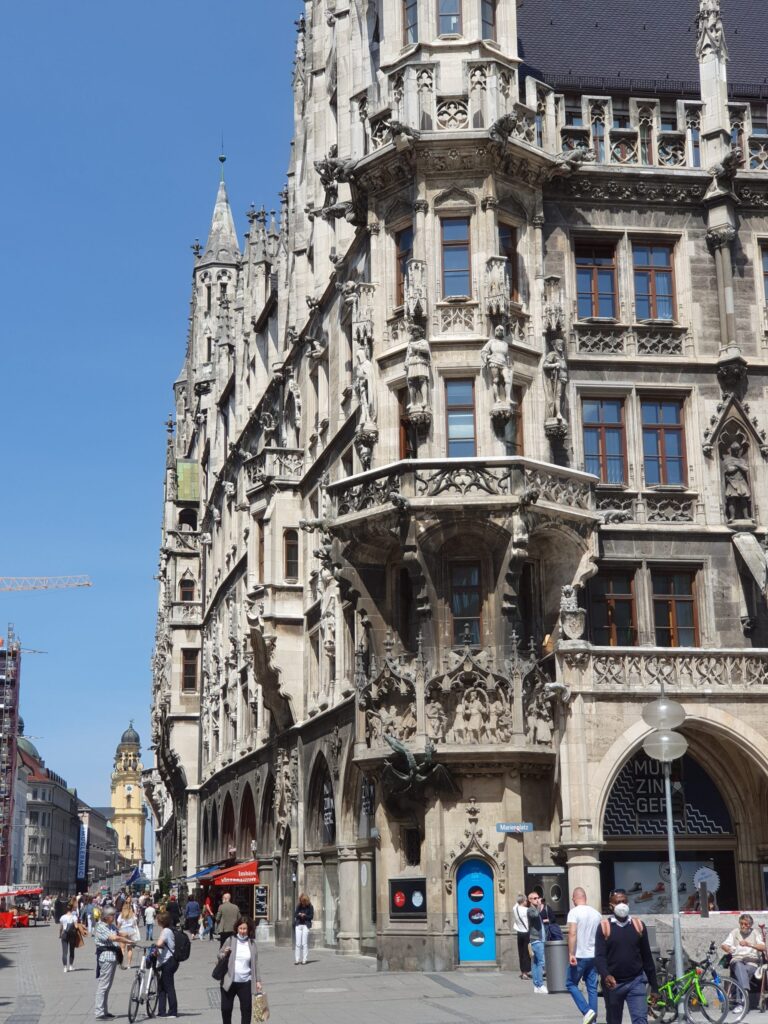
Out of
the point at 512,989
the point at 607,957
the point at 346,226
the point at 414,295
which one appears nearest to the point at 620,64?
the point at 346,226

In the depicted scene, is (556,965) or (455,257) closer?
(556,965)

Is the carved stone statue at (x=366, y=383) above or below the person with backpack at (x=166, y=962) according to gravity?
above

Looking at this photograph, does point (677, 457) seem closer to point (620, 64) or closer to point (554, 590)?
point (554, 590)

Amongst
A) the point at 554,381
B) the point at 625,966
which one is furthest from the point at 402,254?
the point at 625,966

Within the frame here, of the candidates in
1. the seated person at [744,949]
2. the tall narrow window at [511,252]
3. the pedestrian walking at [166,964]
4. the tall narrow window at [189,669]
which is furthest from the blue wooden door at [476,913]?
the tall narrow window at [189,669]

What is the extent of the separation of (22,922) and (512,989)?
7628cm

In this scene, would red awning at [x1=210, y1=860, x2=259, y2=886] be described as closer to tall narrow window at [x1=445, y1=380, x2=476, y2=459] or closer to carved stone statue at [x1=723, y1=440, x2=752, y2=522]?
tall narrow window at [x1=445, y1=380, x2=476, y2=459]

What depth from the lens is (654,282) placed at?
3641cm

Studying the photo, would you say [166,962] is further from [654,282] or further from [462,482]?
[654,282]

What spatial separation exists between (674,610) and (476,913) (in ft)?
28.7

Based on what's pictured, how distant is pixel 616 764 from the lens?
31.0m

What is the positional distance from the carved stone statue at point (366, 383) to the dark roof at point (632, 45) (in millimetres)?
9388

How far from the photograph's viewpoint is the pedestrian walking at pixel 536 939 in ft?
88.1

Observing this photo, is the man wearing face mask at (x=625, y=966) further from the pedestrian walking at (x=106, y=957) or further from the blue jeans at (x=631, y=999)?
the pedestrian walking at (x=106, y=957)
